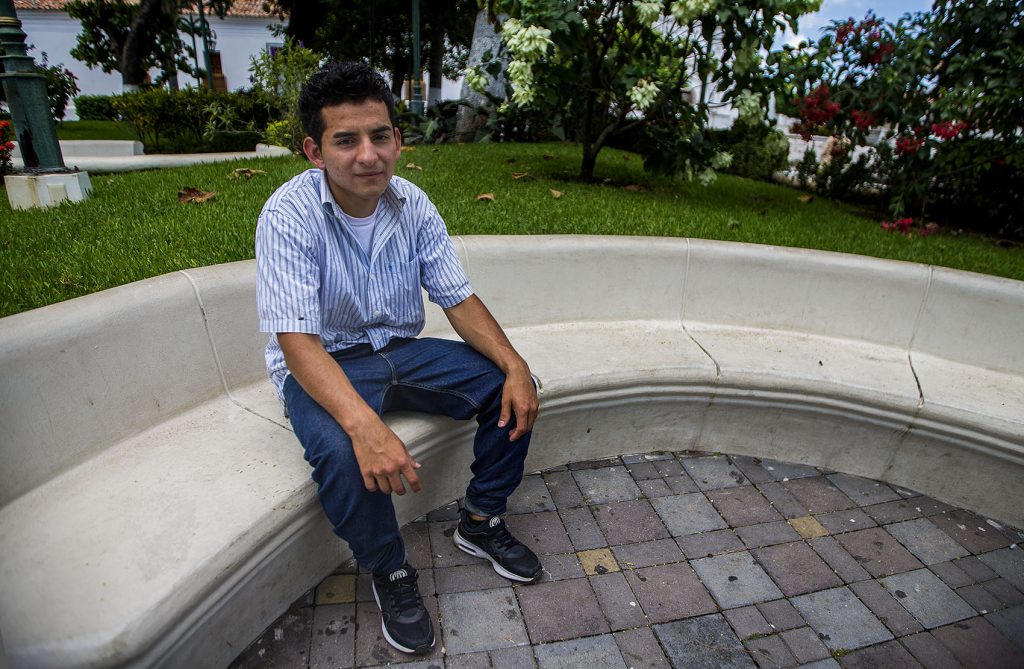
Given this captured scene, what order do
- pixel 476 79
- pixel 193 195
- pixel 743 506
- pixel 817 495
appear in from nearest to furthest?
1. pixel 743 506
2. pixel 817 495
3. pixel 193 195
4. pixel 476 79

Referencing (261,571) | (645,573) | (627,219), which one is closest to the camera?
(261,571)

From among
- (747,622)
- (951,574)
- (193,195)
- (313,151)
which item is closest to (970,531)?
(951,574)

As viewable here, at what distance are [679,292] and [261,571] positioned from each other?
253 cm

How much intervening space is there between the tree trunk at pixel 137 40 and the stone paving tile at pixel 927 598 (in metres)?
16.0

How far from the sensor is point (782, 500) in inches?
109

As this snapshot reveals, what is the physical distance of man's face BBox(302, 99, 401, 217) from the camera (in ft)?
6.32

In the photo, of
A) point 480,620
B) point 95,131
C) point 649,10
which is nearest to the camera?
point 480,620

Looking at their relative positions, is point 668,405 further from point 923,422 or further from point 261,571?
point 261,571

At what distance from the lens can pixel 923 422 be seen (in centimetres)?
278

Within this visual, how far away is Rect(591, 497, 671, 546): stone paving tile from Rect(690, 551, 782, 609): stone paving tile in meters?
0.21

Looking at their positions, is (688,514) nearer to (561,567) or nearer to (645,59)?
(561,567)

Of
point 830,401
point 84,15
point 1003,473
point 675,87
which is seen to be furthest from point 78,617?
point 84,15

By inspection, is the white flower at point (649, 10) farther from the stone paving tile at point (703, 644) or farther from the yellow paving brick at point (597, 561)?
the stone paving tile at point (703, 644)

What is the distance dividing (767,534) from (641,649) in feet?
2.86
